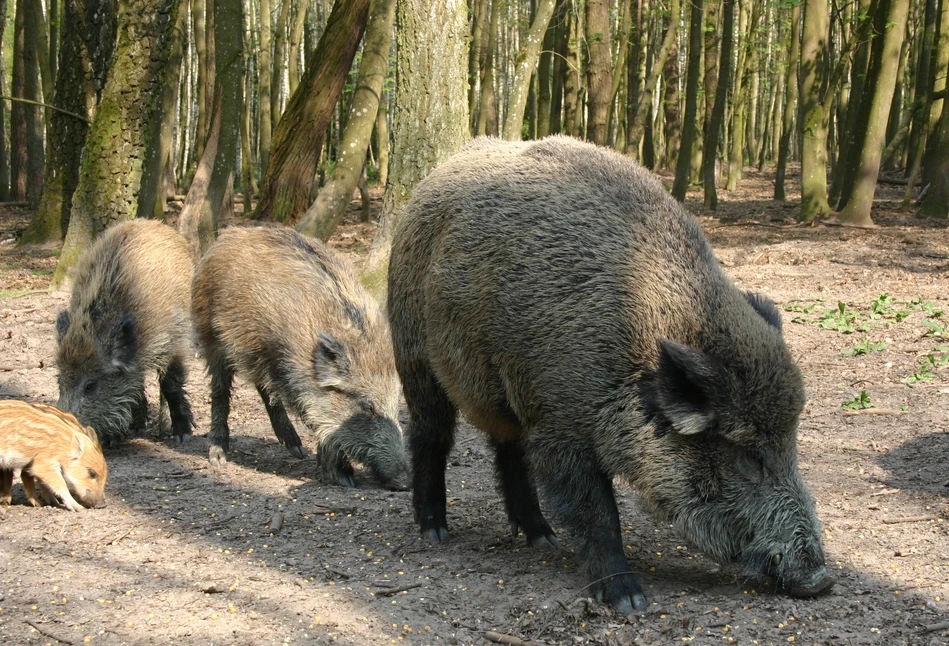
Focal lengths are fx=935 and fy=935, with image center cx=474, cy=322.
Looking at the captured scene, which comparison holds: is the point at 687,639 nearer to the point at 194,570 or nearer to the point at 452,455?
the point at 194,570

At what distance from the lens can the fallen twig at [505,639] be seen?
384 centimetres

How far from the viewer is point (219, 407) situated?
7348 mm

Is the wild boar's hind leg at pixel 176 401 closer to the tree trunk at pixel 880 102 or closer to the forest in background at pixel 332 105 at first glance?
the forest in background at pixel 332 105

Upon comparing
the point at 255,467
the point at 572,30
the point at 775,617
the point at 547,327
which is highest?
the point at 572,30

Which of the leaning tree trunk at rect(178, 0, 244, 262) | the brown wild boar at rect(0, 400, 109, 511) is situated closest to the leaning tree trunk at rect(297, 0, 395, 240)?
the leaning tree trunk at rect(178, 0, 244, 262)

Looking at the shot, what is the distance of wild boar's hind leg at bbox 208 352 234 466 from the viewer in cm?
721


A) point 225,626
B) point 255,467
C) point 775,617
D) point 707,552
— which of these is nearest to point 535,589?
point 707,552

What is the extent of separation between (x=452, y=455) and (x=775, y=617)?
3.55m

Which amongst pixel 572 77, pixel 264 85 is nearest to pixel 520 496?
pixel 572 77

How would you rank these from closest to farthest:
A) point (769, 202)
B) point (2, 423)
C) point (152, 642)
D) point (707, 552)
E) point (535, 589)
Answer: point (152, 642), point (707, 552), point (535, 589), point (2, 423), point (769, 202)

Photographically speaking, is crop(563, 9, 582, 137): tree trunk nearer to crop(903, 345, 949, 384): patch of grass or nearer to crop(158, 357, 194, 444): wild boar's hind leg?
crop(903, 345, 949, 384): patch of grass

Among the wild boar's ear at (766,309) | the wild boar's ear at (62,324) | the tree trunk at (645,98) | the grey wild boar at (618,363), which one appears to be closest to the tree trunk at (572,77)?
the tree trunk at (645,98)

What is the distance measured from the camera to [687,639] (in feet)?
12.5

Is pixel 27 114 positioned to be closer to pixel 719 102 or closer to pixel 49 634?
pixel 719 102
